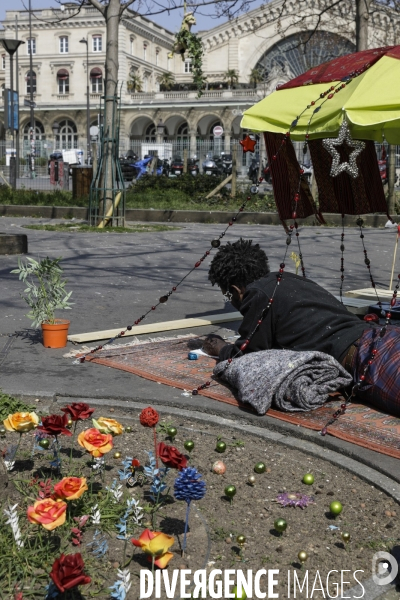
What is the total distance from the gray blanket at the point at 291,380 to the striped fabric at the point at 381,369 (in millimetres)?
129

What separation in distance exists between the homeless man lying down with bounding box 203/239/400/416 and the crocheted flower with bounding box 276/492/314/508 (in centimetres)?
119

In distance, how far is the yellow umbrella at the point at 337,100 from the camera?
16.5 ft

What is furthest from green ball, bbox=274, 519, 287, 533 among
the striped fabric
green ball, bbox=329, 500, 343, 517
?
the striped fabric

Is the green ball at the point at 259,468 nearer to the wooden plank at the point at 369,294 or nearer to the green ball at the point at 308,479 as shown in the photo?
the green ball at the point at 308,479

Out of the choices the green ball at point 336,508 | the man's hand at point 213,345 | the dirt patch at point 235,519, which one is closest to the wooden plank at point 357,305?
the man's hand at point 213,345

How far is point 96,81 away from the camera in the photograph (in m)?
83.9

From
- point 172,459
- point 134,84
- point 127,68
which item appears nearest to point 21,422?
point 172,459

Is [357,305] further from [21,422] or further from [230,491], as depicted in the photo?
[21,422]

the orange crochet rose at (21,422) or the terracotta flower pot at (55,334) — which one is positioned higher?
the orange crochet rose at (21,422)

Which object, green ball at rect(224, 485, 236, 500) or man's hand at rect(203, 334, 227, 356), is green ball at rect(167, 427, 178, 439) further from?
man's hand at rect(203, 334, 227, 356)

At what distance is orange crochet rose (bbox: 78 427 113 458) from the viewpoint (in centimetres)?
315

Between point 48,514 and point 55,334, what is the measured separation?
3.92 metres

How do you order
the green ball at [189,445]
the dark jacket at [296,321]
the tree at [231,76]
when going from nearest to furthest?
the green ball at [189,445] → the dark jacket at [296,321] → the tree at [231,76]

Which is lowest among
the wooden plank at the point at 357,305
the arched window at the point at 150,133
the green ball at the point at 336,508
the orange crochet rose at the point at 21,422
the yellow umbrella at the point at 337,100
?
the green ball at the point at 336,508
